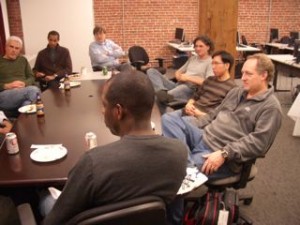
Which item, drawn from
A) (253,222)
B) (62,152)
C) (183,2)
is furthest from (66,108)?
(183,2)

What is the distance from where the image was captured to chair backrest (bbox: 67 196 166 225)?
3.16ft

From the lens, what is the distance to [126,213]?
967 millimetres

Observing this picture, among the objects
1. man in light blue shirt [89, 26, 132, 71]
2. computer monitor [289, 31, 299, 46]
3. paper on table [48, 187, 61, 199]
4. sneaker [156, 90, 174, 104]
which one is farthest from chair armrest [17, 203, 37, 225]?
computer monitor [289, 31, 299, 46]

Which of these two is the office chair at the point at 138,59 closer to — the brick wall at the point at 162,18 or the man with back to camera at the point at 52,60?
the man with back to camera at the point at 52,60

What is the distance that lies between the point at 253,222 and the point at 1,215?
164cm

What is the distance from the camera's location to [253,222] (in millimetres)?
2271

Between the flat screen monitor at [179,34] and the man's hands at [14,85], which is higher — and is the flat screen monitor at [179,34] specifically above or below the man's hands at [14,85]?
above

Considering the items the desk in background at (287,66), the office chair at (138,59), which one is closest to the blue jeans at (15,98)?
the office chair at (138,59)

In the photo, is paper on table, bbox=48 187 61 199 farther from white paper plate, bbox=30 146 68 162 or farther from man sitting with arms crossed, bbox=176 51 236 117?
man sitting with arms crossed, bbox=176 51 236 117

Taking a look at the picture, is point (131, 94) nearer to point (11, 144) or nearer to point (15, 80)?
point (11, 144)

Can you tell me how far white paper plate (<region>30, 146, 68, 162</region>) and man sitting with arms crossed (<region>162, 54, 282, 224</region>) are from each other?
75 centimetres

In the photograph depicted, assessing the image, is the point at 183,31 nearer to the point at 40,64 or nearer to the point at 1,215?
the point at 40,64

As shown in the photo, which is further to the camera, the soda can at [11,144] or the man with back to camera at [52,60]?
the man with back to camera at [52,60]

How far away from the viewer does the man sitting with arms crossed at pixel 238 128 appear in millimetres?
1963
